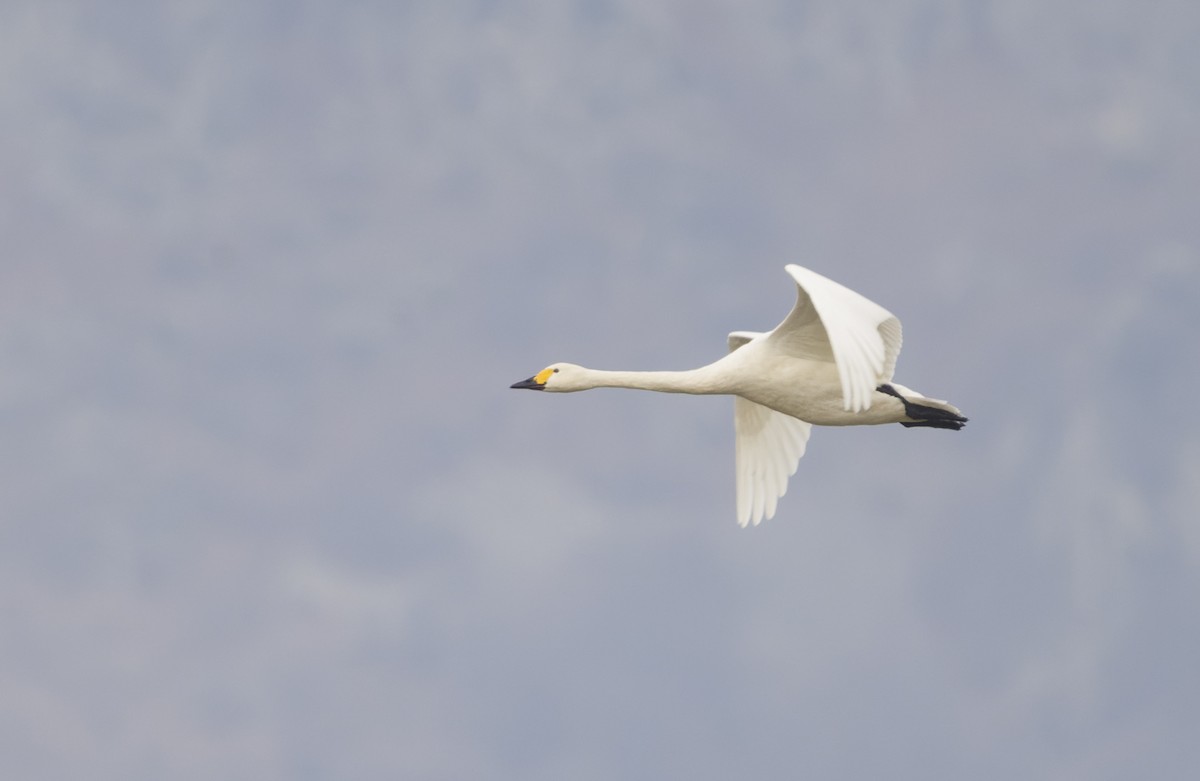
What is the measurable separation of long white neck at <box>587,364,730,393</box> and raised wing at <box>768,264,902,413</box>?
3.61 feet

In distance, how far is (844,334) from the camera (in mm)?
23188

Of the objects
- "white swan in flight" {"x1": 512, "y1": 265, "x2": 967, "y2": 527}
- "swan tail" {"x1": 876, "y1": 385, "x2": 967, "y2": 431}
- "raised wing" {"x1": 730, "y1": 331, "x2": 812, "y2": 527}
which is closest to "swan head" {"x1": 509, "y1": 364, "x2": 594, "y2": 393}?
"white swan in flight" {"x1": 512, "y1": 265, "x2": 967, "y2": 527}

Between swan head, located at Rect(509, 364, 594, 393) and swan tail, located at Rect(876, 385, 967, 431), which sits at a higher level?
swan head, located at Rect(509, 364, 594, 393)

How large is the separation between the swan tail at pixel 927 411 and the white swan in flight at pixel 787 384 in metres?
0.01

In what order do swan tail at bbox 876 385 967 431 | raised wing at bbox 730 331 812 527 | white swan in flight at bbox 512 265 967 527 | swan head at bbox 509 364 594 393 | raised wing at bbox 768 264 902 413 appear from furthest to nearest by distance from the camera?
raised wing at bbox 730 331 812 527 < swan head at bbox 509 364 594 393 < swan tail at bbox 876 385 967 431 < white swan in flight at bbox 512 265 967 527 < raised wing at bbox 768 264 902 413

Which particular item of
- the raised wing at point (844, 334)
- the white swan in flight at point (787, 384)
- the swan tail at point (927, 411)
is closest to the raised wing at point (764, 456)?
the white swan in flight at point (787, 384)

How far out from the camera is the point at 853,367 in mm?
22562

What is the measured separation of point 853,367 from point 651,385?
6.62 meters

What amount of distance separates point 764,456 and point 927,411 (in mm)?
3670

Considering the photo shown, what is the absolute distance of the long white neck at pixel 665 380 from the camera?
2822 centimetres

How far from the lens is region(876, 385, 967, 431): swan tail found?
2819 cm

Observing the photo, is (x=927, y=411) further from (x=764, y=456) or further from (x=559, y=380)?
(x=559, y=380)

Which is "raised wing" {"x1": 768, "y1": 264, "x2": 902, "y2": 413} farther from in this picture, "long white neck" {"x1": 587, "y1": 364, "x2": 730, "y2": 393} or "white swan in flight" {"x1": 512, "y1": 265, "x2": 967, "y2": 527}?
"long white neck" {"x1": 587, "y1": 364, "x2": 730, "y2": 393}

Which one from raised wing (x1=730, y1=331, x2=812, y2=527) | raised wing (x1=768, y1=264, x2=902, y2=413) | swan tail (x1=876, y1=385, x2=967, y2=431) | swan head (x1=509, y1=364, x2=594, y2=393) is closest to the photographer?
raised wing (x1=768, y1=264, x2=902, y2=413)
